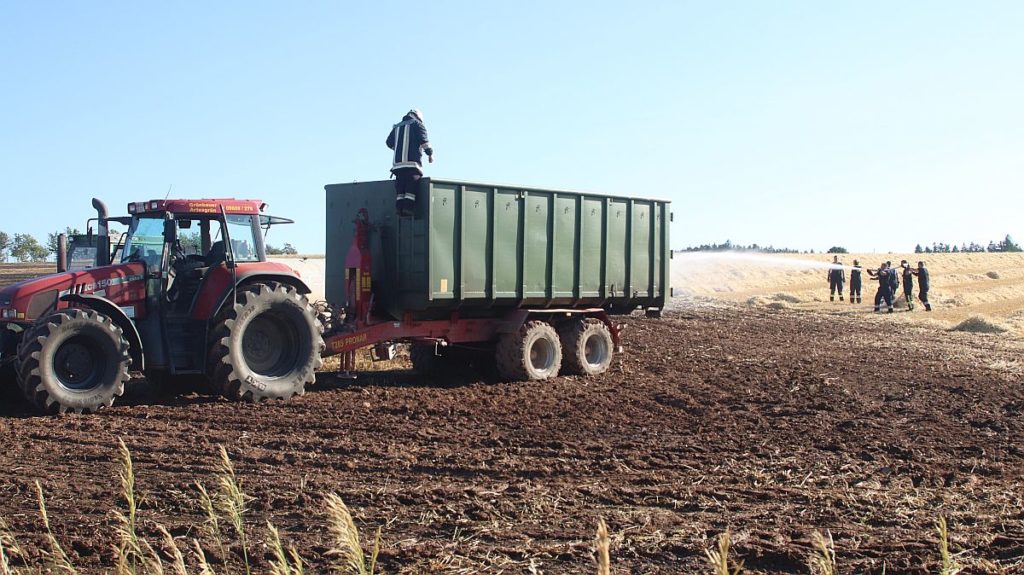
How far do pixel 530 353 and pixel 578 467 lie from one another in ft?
19.2

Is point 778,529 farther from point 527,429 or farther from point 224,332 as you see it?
point 224,332

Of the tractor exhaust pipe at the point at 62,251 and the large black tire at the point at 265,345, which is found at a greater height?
the tractor exhaust pipe at the point at 62,251

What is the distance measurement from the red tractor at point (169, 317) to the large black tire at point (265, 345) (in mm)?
13

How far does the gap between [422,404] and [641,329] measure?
10.6 meters

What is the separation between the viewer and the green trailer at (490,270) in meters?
12.1

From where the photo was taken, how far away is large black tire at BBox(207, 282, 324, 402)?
10508 millimetres

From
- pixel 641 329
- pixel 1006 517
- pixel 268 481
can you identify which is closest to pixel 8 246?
pixel 641 329

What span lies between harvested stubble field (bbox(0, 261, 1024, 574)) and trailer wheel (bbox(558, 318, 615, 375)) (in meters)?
0.73

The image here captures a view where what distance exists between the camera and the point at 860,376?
1349 cm

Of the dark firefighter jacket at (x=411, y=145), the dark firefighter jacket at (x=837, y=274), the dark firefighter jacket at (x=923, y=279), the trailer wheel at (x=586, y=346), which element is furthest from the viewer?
the dark firefighter jacket at (x=837, y=274)

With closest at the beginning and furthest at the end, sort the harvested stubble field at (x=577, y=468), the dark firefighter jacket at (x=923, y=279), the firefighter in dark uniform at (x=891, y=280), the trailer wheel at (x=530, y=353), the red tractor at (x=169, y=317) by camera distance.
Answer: the harvested stubble field at (x=577, y=468) → the red tractor at (x=169, y=317) → the trailer wheel at (x=530, y=353) → the dark firefighter jacket at (x=923, y=279) → the firefighter in dark uniform at (x=891, y=280)

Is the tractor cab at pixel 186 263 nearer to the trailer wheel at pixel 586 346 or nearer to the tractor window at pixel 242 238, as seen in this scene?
the tractor window at pixel 242 238

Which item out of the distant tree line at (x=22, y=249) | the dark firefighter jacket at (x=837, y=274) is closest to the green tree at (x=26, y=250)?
the distant tree line at (x=22, y=249)

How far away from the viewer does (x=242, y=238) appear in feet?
37.2
